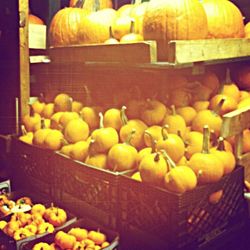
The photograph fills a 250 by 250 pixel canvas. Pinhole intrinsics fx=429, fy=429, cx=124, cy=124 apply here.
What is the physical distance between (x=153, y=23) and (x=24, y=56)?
2.90 ft

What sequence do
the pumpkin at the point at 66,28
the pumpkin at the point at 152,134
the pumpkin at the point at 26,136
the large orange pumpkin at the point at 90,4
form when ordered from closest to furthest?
the pumpkin at the point at 152,134 → the pumpkin at the point at 26,136 → the pumpkin at the point at 66,28 → the large orange pumpkin at the point at 90,4

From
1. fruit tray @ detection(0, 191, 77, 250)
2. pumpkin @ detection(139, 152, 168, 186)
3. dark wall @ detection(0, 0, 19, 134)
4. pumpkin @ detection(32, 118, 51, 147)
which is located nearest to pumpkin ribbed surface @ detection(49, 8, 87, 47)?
dark wall @ detection(0, 0, 19, 134)

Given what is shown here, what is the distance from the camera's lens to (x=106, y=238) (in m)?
1.80

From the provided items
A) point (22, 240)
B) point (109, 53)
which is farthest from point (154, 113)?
point (22, 240)

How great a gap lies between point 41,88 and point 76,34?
528 millimetres

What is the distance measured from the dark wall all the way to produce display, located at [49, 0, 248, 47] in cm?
26

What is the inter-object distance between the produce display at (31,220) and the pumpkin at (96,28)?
879mm

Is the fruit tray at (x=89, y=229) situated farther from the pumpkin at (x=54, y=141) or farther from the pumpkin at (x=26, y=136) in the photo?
the pumpkin at (x=26, y=136)

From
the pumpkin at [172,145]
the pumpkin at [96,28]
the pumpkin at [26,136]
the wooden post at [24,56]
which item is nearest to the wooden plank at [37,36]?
the wooden post at [24,56]

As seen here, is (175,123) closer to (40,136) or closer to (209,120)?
(209,120)

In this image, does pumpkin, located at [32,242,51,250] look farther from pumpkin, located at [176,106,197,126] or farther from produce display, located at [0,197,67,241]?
pumpkin, located at [176,106,197,126]

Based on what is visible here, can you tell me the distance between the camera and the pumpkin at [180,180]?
1605 millimetres

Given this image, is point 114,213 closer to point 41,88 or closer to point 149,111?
point 149,111

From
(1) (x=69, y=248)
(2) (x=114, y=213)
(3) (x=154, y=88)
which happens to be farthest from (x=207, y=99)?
(1) (x=69, y=248)
